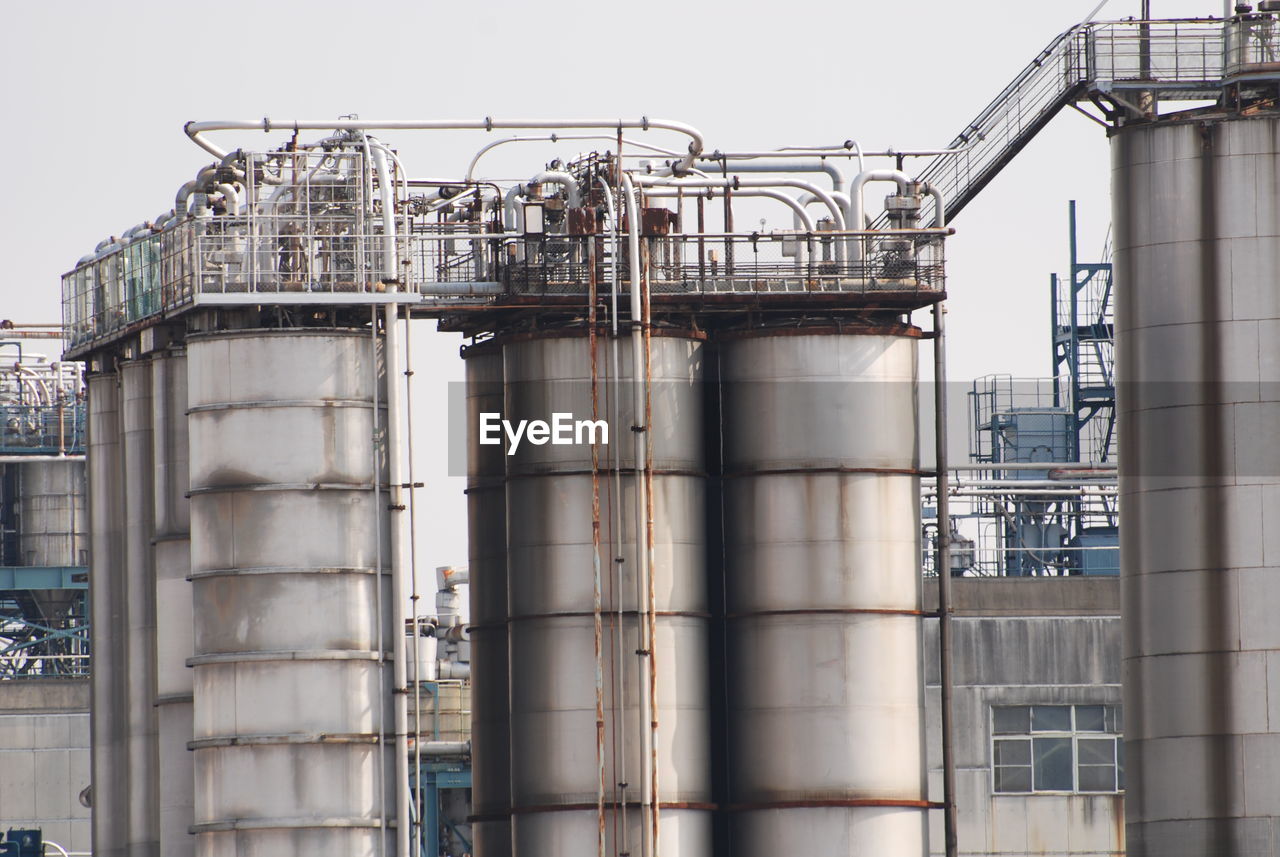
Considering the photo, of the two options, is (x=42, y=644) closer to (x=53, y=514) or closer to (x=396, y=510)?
(x=53, y=514)

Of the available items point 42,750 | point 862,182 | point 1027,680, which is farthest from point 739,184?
point 42,750

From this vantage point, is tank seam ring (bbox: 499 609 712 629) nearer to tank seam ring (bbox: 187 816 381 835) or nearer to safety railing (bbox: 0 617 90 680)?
tank seam ring (bbox: 187 816 381 835)

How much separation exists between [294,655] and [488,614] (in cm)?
541

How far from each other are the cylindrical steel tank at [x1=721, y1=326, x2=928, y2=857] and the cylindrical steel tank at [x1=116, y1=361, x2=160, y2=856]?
10651 mm

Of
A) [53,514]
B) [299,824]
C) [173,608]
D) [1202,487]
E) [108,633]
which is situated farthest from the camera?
[53,514]

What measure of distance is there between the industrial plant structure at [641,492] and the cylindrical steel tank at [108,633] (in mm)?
186

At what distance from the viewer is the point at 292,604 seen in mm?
41562

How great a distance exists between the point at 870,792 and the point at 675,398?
7513 mm

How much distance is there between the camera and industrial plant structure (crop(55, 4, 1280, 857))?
133 feet

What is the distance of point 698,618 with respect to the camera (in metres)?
43.9

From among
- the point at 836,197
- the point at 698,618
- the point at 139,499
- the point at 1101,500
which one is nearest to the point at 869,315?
the point at 836,197

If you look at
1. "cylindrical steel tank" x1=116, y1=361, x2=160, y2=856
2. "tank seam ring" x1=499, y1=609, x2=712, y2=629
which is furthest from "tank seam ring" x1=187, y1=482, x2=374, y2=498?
"cylindrical steel tank" x1=116, y1=361, x2=160, y2=856

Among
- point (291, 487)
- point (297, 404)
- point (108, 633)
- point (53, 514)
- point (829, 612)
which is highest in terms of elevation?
point (297, 404)

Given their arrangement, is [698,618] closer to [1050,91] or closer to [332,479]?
[332,479]
